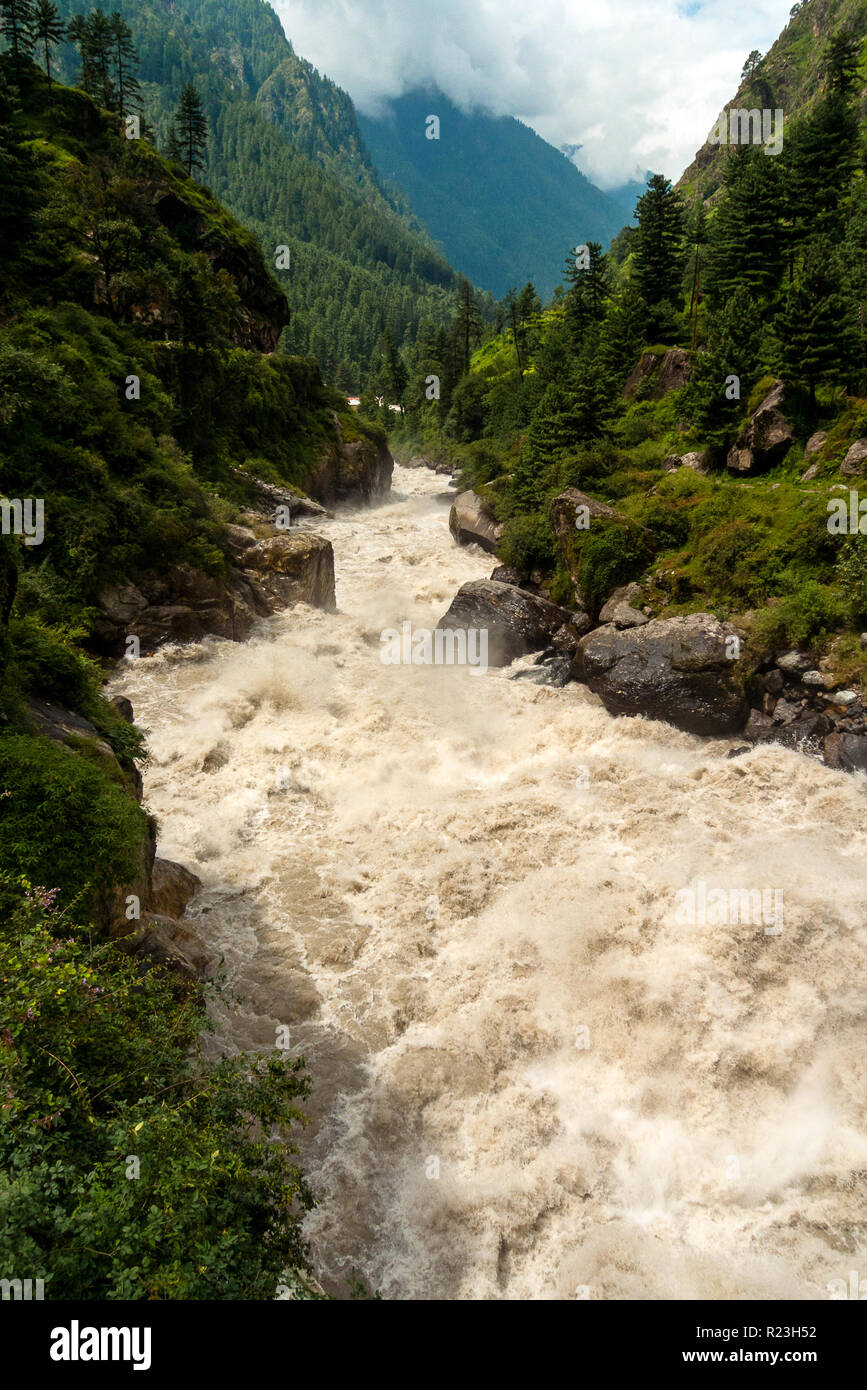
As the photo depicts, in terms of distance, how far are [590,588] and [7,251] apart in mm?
29337

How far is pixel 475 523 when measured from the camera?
148 feet

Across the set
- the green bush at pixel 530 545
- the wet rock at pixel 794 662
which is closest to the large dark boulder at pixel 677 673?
the wet rock at pixel 794 662

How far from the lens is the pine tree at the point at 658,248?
51781 millimetres

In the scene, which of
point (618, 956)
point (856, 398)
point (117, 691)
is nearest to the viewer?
point (618, 956)

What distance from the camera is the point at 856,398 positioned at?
2941 cm

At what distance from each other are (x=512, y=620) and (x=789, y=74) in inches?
7038

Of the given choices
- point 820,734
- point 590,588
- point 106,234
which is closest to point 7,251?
point 106,234

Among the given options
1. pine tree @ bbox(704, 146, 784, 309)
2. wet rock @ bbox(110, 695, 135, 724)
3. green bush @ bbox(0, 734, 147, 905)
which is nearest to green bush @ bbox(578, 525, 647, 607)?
wet rock @ bbox(110, 695, 135, 724)

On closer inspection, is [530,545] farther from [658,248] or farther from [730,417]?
[658,248]

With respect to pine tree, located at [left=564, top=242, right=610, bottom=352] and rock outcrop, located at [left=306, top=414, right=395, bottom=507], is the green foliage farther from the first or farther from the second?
pine tree, located at [left=564, top=242, right=610, bottom=352]

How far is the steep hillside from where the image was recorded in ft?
422

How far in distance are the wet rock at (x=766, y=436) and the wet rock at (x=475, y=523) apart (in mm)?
14122
